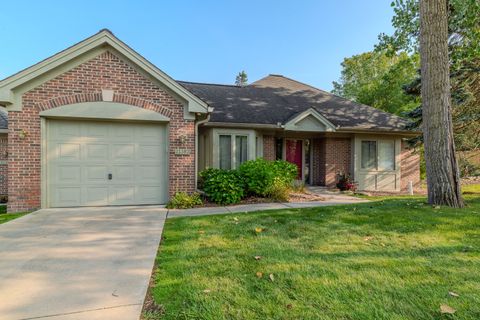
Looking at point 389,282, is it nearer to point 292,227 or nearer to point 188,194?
point 292,227

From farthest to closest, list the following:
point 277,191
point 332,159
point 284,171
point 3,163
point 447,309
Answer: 1. point 332,159
2. point 3,163
3. point 284,171
4. point 277,191
5. point 447,309

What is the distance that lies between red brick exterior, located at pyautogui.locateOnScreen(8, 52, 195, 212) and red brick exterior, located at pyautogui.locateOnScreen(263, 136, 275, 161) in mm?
4558

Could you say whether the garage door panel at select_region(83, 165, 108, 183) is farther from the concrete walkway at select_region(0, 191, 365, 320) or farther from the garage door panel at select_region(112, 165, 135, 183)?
the concrete walkway at select_region(0, 191, 365, 320)

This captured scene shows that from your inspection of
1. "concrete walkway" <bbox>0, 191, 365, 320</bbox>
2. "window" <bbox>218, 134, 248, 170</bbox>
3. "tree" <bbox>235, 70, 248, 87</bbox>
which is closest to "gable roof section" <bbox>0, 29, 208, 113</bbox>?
"window" <bbox>218, 134, 248, 170</bbox>

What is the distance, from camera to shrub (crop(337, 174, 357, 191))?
1267 cm

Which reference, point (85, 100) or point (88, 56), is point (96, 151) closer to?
point (85, 100)

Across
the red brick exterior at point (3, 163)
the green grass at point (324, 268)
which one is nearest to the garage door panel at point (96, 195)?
the green grass at point (324, 268)

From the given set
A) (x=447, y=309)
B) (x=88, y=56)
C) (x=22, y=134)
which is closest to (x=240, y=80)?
(x=88, y=56)

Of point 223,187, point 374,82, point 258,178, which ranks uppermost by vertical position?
point 374,82

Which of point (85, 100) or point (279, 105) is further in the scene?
point (279, 105)

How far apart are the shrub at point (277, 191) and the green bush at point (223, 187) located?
3.15 feet

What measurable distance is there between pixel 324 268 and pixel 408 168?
1320cm

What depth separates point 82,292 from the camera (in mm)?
2941

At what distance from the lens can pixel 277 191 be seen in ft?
30.0
